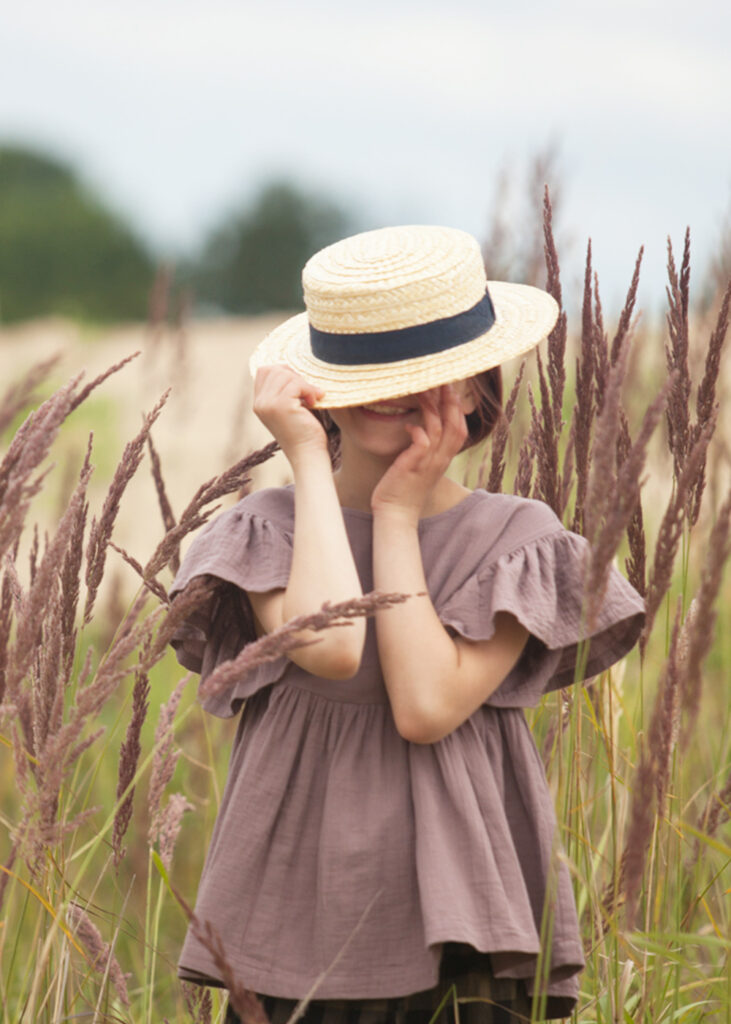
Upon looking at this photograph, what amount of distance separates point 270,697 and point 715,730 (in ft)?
5.46

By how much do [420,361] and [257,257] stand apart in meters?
16.8

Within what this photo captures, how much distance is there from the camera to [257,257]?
17656 mm

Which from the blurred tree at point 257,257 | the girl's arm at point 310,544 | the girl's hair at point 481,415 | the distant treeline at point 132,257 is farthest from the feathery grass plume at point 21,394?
the blurred tree at point 257,257

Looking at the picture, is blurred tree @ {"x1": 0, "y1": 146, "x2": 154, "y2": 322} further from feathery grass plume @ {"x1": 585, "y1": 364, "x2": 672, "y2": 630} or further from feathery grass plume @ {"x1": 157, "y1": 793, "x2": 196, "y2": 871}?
feathery grass plume @ {"x1": 585, "y1": 364, "x2": 672, "y2": 630}

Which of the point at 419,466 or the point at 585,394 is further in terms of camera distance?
the point at 585,394

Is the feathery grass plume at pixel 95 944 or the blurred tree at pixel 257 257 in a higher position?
the feathery grass plume at pixel 95 944

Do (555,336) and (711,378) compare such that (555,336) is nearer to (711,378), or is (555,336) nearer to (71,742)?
(711,378)

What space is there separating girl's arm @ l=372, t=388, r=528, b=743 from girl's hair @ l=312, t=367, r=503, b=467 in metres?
0.14

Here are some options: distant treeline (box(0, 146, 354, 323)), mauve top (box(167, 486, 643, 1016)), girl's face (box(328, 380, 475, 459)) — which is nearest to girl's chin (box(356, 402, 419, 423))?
girl's face (box(328, 380, 475, 459))

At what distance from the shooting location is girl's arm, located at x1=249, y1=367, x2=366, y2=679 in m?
1.26

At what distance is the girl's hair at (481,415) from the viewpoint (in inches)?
59.7

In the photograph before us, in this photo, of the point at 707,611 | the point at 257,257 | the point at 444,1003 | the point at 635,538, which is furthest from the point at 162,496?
the point at 257,257

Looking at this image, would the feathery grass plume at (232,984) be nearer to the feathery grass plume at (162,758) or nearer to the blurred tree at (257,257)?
the feathery grass plume at (162,758)

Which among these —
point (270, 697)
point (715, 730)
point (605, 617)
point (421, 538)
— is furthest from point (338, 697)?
point (715, 730)
